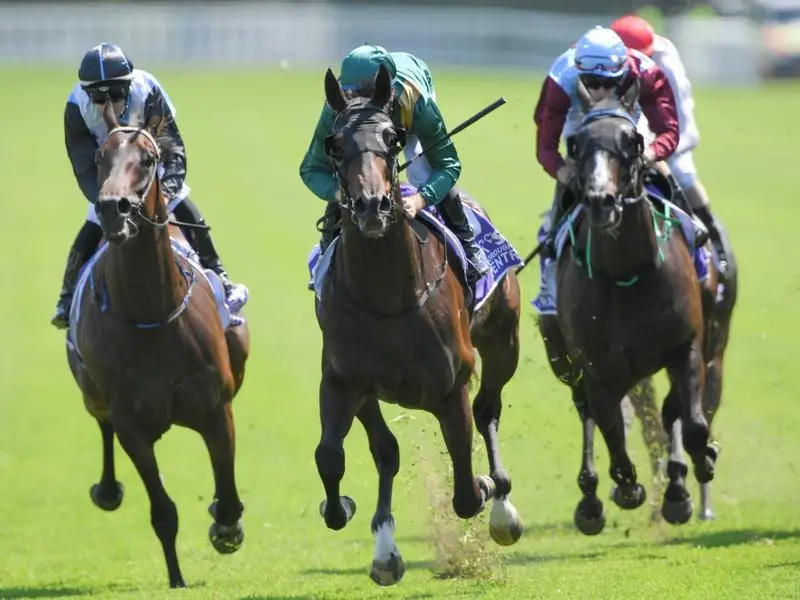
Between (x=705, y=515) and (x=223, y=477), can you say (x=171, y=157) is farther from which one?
(x=705, y=515)

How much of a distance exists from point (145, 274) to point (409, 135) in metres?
1.68

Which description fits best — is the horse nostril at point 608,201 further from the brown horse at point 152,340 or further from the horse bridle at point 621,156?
the brown horse at point 152,340

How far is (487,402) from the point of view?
998cm

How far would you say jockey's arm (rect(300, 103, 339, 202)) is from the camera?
7.86 metres

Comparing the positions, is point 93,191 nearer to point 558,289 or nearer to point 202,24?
point 558,289

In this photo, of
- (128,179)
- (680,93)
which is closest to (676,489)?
(680,93)

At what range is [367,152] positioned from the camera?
733 cm

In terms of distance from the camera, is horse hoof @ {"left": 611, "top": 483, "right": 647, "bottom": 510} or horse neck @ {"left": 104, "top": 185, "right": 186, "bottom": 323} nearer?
horse neck @ {"left": 104, "top": 185, "right": 186, "bottom": 323}

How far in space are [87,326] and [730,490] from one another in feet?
21.0

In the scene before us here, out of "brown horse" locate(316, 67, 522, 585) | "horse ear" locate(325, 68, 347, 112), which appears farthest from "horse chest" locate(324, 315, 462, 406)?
"horse ear" locate(325, 68, 347, 112)

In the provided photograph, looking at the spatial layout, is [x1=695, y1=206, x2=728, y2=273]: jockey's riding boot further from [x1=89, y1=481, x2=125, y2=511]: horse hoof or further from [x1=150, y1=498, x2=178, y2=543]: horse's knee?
[x1=89, y1=481, x2=125, y2=511]: horse hoof

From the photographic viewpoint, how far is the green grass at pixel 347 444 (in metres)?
9.67

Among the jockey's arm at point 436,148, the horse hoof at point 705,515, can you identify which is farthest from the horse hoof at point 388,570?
the horse hoof at point 705,515

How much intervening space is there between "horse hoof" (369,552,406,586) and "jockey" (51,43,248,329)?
93.2 inches
